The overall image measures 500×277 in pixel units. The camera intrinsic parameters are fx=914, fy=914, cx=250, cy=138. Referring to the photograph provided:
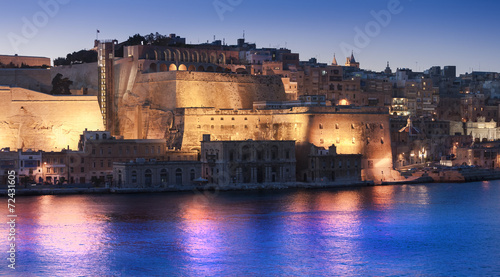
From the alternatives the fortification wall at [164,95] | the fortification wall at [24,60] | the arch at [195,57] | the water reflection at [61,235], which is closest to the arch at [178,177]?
the water reflection at [61,235]

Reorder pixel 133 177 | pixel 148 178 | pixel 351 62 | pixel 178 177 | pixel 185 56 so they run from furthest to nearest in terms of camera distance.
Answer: pixel 351 62 → pixel 185 56 → pixel 178 177 → pixel 148 178 → pixel 133 177

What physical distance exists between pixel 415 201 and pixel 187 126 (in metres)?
9.00

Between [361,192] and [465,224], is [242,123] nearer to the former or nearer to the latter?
[361,192]

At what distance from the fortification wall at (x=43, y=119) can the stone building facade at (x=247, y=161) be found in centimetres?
537

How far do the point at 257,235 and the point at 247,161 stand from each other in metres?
8.48

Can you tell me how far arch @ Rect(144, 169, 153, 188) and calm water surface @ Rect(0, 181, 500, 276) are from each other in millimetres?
804

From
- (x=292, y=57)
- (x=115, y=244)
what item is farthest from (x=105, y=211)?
(x=292, y=57)

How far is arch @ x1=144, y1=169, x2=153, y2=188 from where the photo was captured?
30.3 meters

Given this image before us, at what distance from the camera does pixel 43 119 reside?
110 feet

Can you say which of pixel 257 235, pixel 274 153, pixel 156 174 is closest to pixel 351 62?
pixel 274 153

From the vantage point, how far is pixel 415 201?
3020 cm

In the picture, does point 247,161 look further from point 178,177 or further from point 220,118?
point 220,118

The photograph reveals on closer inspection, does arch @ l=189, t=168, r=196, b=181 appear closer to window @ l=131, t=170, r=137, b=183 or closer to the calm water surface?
the calm water surface

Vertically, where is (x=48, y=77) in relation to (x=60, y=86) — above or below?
above
